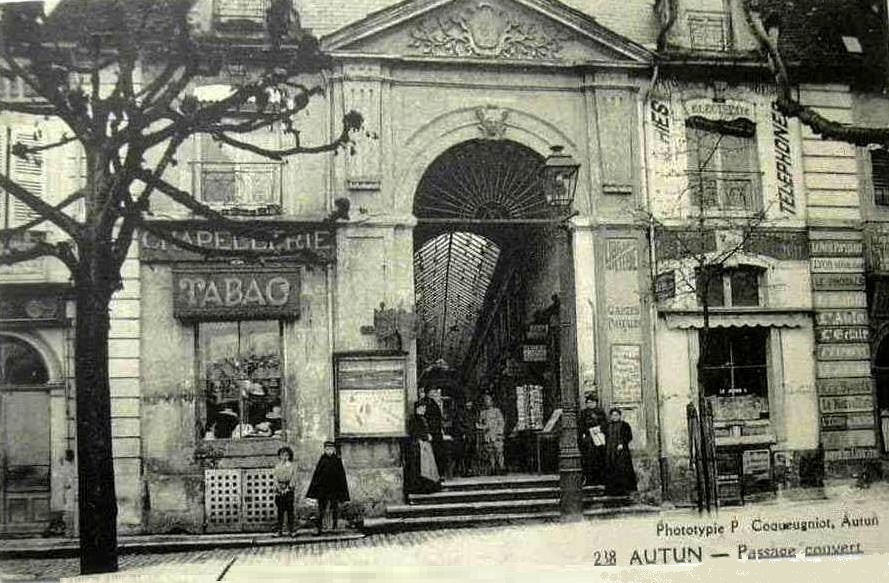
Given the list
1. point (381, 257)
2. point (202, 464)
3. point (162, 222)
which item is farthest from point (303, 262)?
point (202, 464)

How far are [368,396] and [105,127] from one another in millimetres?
2473


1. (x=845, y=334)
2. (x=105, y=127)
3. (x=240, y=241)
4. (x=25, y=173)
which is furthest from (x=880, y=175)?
(x=25, y=173)

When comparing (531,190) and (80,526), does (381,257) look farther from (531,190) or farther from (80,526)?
(80,526)

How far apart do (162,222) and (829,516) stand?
467 centimetres

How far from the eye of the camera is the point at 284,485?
647 centimetres

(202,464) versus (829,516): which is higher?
(202,464)

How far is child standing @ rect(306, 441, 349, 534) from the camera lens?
652 centimetres

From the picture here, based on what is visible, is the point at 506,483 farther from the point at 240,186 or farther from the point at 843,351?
the point at 240,186

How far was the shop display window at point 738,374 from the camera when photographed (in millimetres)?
6742

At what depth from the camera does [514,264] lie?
8.08m

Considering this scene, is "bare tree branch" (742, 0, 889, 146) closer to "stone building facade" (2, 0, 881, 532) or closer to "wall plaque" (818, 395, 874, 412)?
"stone building facade" (2, 0, 881, 532)

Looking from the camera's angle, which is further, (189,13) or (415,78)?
(415,78)

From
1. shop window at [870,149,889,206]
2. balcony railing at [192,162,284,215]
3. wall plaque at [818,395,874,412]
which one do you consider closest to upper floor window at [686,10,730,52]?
shop window at [870,149,889,206]

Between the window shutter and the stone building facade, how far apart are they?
1.56 feet
